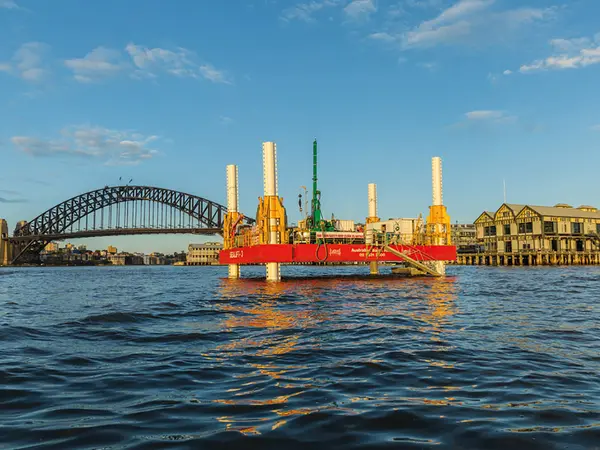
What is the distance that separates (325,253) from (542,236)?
88.2m

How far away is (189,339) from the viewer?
14.3 m

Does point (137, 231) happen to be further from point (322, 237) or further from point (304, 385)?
point (304, 385)

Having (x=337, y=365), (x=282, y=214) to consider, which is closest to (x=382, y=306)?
(x=337, y=365)

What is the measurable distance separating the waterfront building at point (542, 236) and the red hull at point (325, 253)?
238ft

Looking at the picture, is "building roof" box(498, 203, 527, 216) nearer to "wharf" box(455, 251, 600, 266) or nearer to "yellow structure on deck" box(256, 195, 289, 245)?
"wharf" box(455, 251, 600, 266)

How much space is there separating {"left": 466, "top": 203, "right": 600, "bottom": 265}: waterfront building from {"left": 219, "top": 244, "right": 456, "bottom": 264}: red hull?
72.5m

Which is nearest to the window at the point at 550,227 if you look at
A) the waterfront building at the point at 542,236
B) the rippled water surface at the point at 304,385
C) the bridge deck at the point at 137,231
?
the waterfront building at the point at 542,236

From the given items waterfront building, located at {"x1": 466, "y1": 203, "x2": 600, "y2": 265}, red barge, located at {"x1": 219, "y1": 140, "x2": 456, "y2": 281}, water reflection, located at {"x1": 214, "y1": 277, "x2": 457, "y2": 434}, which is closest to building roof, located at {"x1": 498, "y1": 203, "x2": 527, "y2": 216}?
waterfront building, located at {"x1": 466, "y1": 203, "x2": 600, "y2": 265}

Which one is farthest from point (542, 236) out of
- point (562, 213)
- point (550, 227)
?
point (562, 213)

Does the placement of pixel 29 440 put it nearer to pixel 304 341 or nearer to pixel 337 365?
pixel 337 365

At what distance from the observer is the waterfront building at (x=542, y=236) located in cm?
12025

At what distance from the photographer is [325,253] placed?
53.3 m

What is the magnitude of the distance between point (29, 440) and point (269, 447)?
3.14 m

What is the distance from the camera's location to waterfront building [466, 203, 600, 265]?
120250mm
